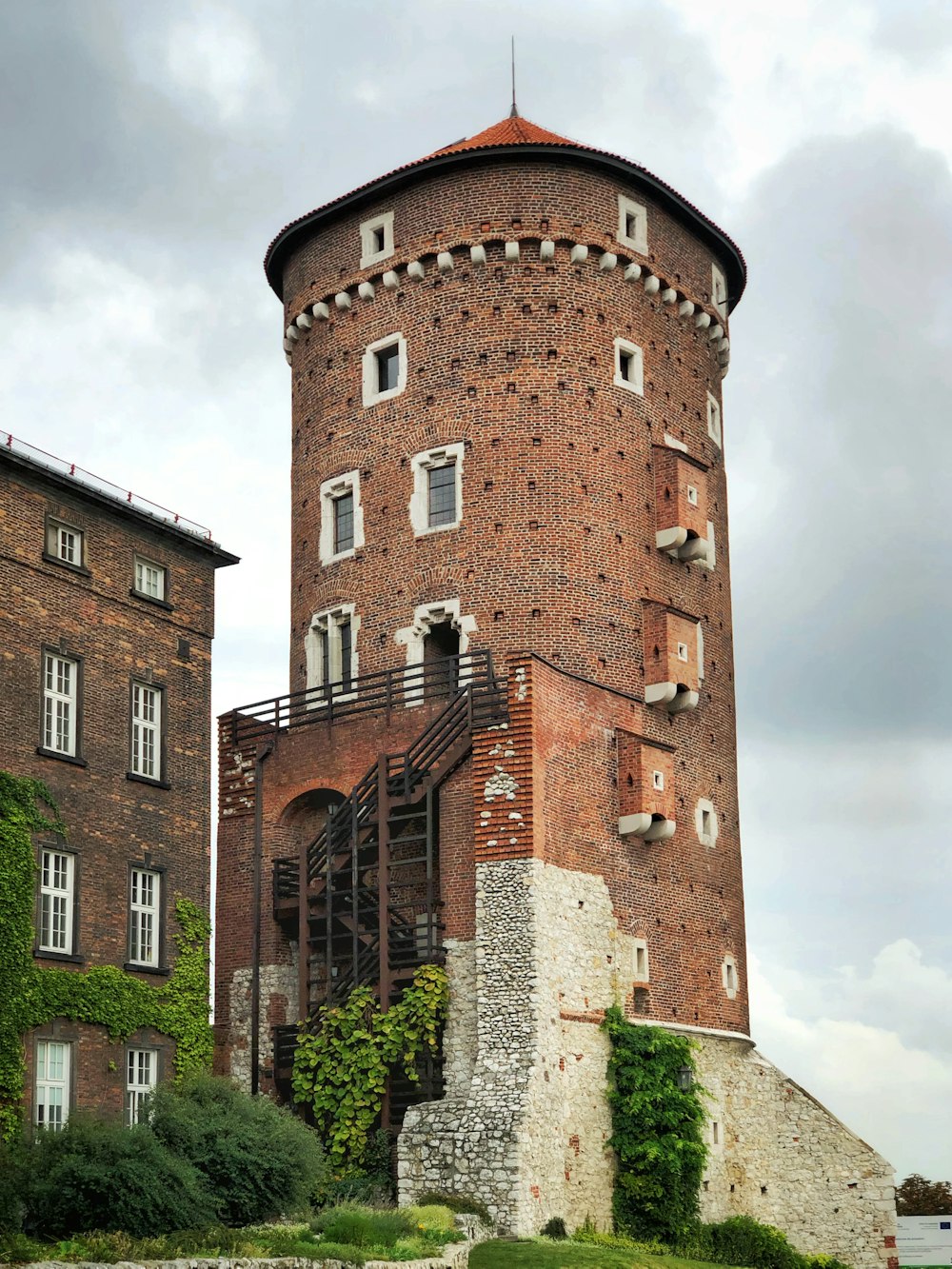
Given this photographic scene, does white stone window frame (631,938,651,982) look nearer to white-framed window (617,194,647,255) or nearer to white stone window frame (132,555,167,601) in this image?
white stone window frame (132,555,167,601)

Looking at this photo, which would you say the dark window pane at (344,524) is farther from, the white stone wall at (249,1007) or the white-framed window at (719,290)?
the white-framed window at (719,290)

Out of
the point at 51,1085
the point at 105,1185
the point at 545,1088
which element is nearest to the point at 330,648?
the point at 545,1088

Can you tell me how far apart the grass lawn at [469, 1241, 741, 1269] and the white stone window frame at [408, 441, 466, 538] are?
15793mm

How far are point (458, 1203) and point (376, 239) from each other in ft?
73.6

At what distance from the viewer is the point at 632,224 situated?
1689 inches

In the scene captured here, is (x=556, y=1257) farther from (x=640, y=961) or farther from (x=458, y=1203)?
(x=640, y=961)

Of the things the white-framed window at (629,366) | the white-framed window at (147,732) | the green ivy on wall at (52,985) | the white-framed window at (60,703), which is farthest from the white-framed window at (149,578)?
the white-framed window at (629,366)

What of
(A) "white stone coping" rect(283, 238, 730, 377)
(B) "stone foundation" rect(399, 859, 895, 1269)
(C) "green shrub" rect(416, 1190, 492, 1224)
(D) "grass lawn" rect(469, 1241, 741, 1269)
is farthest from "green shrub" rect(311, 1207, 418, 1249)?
(A) "white stone coping" rect(283, 238, 730, 377)

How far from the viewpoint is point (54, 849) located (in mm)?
33094

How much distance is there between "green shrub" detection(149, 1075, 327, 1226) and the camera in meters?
28.8

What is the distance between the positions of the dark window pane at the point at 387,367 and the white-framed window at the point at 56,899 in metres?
14.5

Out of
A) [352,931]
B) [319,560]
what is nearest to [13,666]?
[352,931]

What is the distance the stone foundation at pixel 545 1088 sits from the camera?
32.5m

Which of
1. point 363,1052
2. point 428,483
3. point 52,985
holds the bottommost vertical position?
point 363,1052
